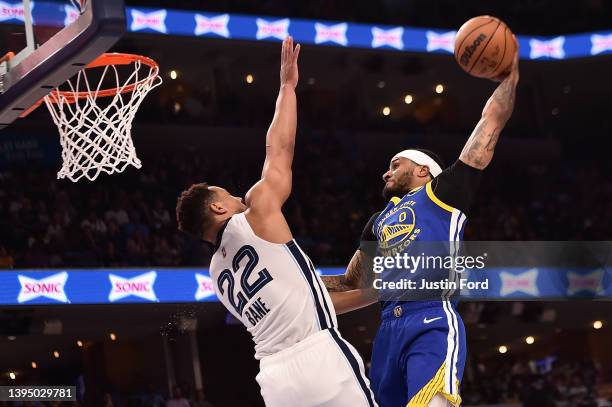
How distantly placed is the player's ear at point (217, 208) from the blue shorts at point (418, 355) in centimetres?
107

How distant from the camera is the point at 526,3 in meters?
18.0

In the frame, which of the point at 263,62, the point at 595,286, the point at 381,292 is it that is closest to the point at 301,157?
the point at 263,62

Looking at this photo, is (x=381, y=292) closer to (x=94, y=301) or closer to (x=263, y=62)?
(x=94, y=301)

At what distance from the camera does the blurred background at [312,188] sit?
39.2ft

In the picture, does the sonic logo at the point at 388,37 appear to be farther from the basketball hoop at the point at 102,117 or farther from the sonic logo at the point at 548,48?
the basketball hoop at the point at 102,117

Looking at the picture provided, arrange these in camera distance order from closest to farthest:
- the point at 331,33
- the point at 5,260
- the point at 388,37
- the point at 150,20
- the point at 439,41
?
the point at 5,260
the point at 150,20
the point at 331,33
the point at 388,37
the point at 439,41

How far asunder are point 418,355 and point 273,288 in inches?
35.4

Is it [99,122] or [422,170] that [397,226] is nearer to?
[422,170]

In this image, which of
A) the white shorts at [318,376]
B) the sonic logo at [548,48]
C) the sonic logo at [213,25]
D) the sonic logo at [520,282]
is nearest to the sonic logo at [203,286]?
the sonic logo at [520,282]

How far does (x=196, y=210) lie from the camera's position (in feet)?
13.5

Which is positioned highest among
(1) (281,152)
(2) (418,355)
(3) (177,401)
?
(3) (177,401)
